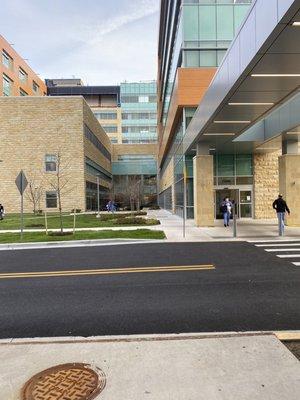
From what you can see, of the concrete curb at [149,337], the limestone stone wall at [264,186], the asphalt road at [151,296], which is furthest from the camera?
the limestone stone wall at [264,186]

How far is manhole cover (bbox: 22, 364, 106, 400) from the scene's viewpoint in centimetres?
386

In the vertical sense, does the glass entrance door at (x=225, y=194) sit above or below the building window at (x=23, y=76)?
below

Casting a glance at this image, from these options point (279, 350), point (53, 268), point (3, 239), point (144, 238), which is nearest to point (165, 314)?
point (279, 350)

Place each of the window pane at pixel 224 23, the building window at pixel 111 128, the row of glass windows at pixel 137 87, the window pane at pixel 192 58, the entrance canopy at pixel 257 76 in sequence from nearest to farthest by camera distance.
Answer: the entrance canopy at pixel 257 76 → the window pane at pixel 192 58 → the window pane at pixel 224 23 → the building window at pixel 111 128 → the row of glass windows at pixel 137 87

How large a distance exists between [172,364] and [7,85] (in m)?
68.4

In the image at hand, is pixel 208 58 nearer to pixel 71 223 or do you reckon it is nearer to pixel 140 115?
pixel 71 223

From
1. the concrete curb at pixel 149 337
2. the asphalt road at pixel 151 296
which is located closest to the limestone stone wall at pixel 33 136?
the asphalt road at pixel 151 296

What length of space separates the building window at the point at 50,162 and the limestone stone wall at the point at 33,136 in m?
0.36

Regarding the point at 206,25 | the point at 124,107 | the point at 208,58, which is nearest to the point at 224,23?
the point at 206,25

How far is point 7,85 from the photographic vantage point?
65875 millimetres

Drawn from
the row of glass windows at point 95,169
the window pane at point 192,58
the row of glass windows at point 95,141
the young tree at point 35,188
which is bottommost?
the young tree at point 35,188

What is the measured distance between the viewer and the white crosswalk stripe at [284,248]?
11577mm

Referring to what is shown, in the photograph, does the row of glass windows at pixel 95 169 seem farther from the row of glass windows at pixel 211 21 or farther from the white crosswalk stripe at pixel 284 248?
the white crosswalk stripe at pixel 284 248

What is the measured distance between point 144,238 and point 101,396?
1321cm
